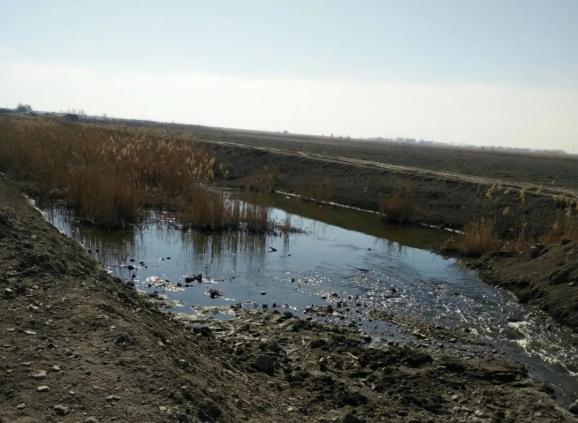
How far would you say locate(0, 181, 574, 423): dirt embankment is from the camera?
459 centimetres

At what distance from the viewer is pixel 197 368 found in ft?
19.3

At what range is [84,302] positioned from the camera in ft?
21.7

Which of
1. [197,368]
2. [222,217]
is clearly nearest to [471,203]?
[222,217]

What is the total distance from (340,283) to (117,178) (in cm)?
916

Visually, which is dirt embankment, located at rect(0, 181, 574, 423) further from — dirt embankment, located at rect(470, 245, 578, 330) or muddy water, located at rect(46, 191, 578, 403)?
dirt embankment, located at rect(470, 245, 578, 330)

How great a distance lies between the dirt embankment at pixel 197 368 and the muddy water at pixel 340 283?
107 centimetres

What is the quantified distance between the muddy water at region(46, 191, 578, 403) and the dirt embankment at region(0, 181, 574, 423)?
107 cm

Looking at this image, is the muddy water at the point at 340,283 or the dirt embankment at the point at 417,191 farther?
the dirt embankment at the point at 417,191

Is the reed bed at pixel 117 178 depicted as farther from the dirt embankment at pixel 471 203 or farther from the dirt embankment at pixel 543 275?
the dirt embankment at pixel 543 275

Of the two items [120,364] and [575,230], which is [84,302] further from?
[575,230]

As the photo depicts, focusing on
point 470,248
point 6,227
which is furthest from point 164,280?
point 470,248

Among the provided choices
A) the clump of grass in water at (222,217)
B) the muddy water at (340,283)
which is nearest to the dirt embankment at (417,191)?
the muddy water at (340,283)

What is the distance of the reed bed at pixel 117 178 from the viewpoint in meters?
17.0

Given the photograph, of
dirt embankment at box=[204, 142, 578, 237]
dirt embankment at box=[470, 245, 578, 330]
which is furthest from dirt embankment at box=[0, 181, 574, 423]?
dirt embankment at box=[204, 142, 578, 237]
